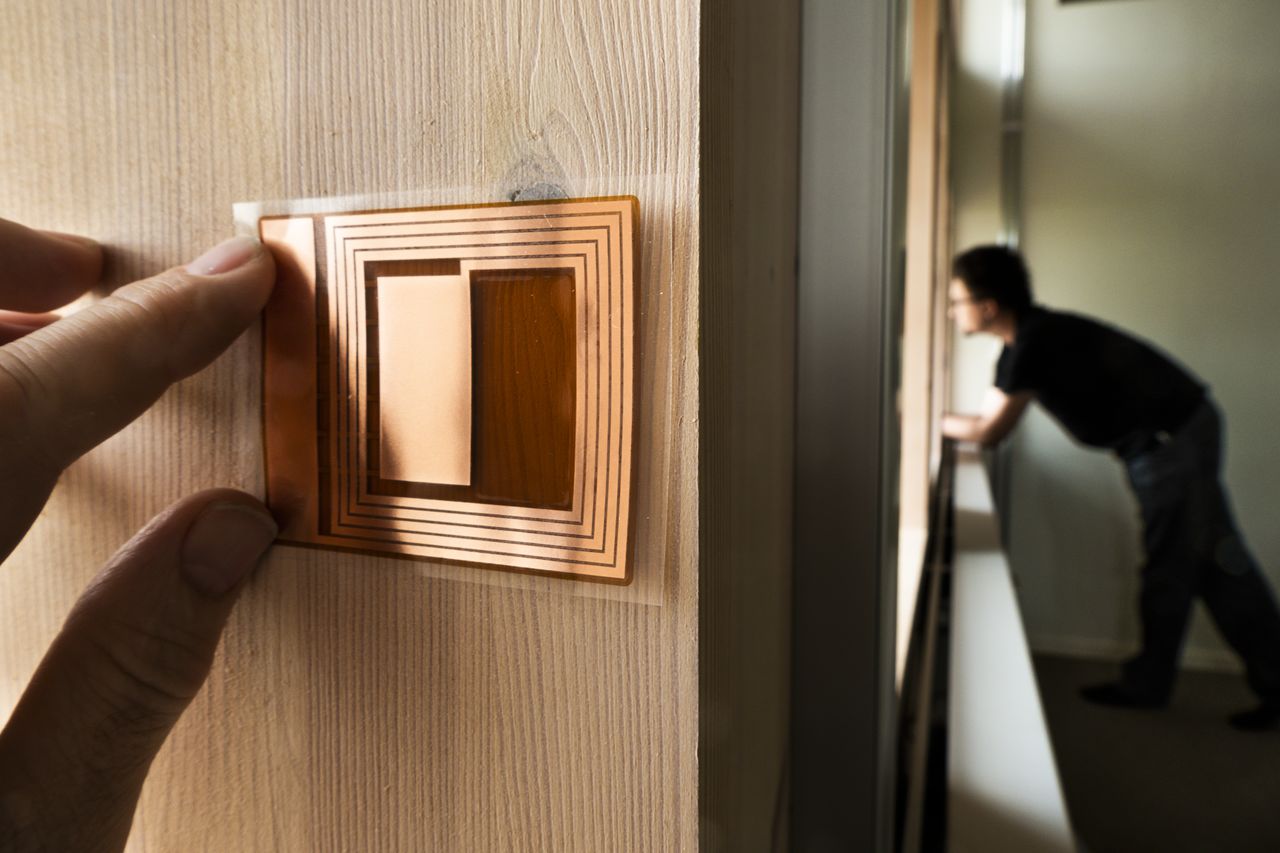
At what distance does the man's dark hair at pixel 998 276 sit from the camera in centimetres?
195

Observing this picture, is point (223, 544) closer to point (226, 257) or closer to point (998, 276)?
point (226, 257)

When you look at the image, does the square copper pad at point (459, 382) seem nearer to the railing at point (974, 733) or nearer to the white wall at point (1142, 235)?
the railing at point (974, 733)

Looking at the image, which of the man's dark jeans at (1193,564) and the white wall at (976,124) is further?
the white wall at (976,124)

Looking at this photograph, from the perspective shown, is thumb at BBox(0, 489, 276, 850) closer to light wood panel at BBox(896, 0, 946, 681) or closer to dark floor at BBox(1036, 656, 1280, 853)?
light wood panel at BBox(896, 0, 946, 681)

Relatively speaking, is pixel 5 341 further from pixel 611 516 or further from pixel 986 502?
pixel 986 502

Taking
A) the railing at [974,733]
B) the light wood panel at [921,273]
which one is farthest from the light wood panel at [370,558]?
the light wood panel at [921,273]

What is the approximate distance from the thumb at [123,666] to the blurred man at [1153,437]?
203 cm

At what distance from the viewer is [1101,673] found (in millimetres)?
2225

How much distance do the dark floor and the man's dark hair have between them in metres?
1.10

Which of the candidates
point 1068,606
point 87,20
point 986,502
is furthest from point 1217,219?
point 87,20

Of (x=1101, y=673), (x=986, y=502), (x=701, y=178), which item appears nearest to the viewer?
(x=701, y=178)

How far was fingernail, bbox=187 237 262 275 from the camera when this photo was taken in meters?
0.23

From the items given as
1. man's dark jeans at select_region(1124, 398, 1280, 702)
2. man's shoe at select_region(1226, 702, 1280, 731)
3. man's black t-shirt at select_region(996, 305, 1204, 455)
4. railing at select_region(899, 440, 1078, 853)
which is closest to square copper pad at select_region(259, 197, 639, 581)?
railing at select_region(899, 440, 1078, 853)

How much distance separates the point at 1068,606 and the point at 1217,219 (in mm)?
1160
